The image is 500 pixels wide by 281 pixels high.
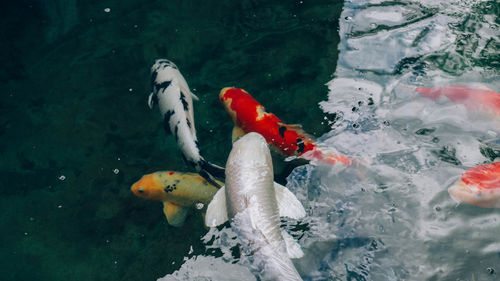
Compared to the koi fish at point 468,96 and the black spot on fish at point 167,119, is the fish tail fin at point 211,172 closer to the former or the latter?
the black spot on fish at point 167,119

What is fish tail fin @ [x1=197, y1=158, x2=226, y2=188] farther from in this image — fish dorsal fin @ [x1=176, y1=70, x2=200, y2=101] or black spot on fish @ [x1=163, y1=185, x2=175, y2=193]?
fish dorsal fin @ [x1=176, y1=70, x2=200, y2=101]

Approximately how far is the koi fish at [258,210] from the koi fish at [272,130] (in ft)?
1.04

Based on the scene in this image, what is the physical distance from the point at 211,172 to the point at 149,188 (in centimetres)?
66

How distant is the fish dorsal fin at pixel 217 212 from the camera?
9.88 ft

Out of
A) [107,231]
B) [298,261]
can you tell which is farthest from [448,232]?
[107,231]

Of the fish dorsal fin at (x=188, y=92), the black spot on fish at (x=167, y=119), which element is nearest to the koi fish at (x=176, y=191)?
the black spot on fish at (x=167, y=119)

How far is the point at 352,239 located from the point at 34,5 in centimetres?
542

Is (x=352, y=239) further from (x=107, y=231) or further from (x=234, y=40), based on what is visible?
(x=234, y=40)

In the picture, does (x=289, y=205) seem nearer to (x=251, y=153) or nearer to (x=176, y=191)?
(x=251, y=153)

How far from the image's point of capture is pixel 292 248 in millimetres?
2826

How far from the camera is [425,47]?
4.29 metres

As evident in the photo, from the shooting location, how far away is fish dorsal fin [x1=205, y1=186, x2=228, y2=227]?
9.88 feet

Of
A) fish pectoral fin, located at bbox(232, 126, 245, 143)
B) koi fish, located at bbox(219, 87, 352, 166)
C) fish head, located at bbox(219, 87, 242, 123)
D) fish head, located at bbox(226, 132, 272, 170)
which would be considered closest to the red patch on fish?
koi fish, located at bbox(219, 87, 352, 166)

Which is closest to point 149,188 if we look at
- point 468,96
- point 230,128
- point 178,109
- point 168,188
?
point 168,188
